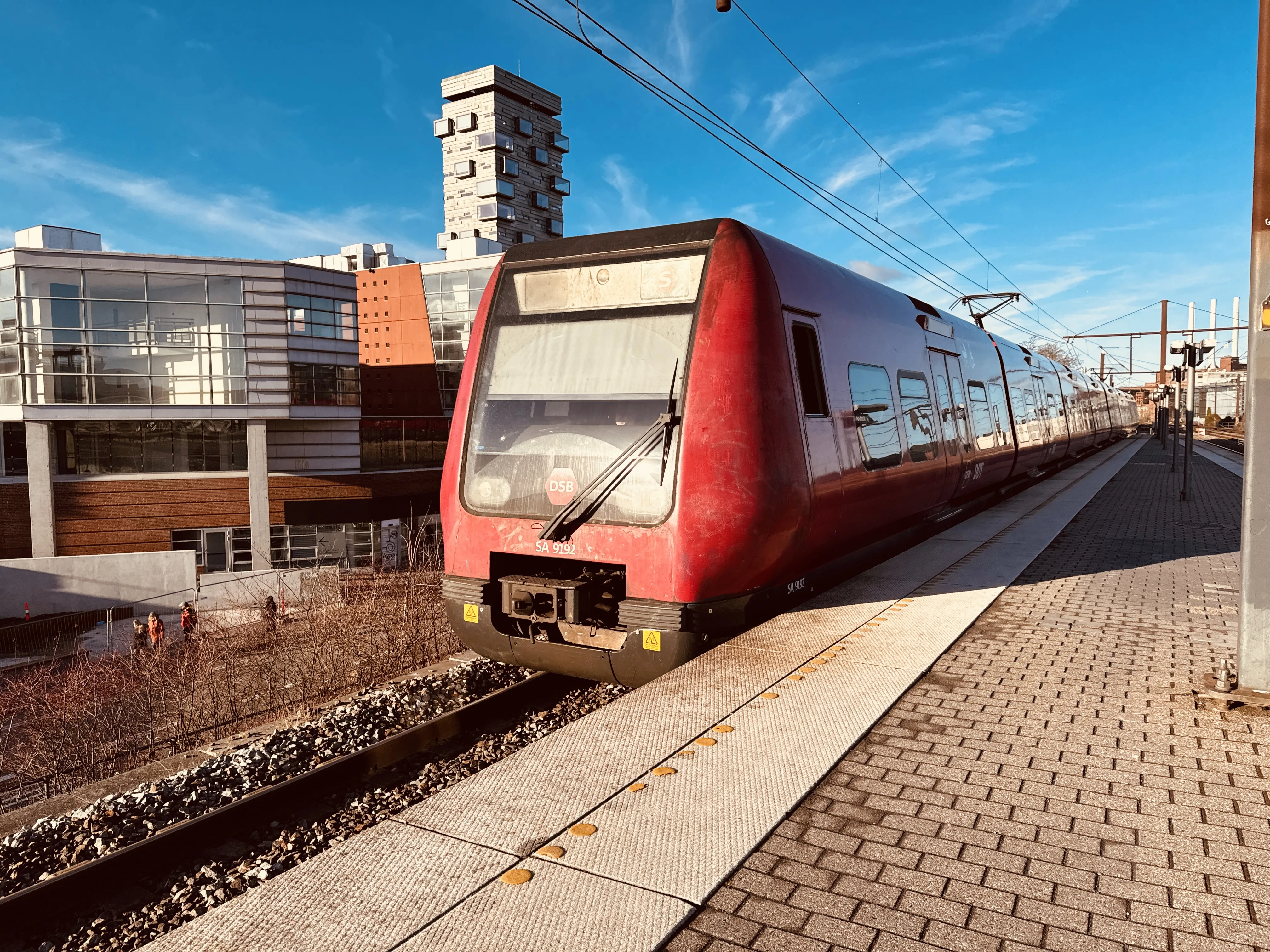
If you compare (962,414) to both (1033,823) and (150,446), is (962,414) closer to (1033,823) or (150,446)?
(1033,823)

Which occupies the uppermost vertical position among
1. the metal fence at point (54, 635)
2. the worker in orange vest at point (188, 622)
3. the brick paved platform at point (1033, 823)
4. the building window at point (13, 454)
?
the building window at point (13, 454)

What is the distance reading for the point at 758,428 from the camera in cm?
551

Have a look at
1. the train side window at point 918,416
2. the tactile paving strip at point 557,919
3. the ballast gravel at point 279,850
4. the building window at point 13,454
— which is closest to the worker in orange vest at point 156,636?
the building window at point 13,454

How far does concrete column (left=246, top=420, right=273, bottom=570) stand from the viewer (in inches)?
998

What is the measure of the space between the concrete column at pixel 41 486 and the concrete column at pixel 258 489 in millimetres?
5018

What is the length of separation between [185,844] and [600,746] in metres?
2.30

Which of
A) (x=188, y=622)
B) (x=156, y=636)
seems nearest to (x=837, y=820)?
(x=156, y=636)

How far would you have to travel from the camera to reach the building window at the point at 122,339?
23.0 m

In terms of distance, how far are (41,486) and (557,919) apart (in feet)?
86.6

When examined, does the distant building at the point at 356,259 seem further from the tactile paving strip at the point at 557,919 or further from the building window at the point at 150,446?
the tactile paving strip at the point at 557,919

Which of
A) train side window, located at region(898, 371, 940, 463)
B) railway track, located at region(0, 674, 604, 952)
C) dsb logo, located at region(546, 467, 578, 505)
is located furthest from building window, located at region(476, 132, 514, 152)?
railway track, located at region(0, 674, 604, 952)

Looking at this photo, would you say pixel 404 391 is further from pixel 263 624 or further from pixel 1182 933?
pixel 1182 933

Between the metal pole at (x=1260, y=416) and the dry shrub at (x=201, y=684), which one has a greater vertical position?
the metal pole at (x=1260, y=416)

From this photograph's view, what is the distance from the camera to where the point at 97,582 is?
2312 cm
